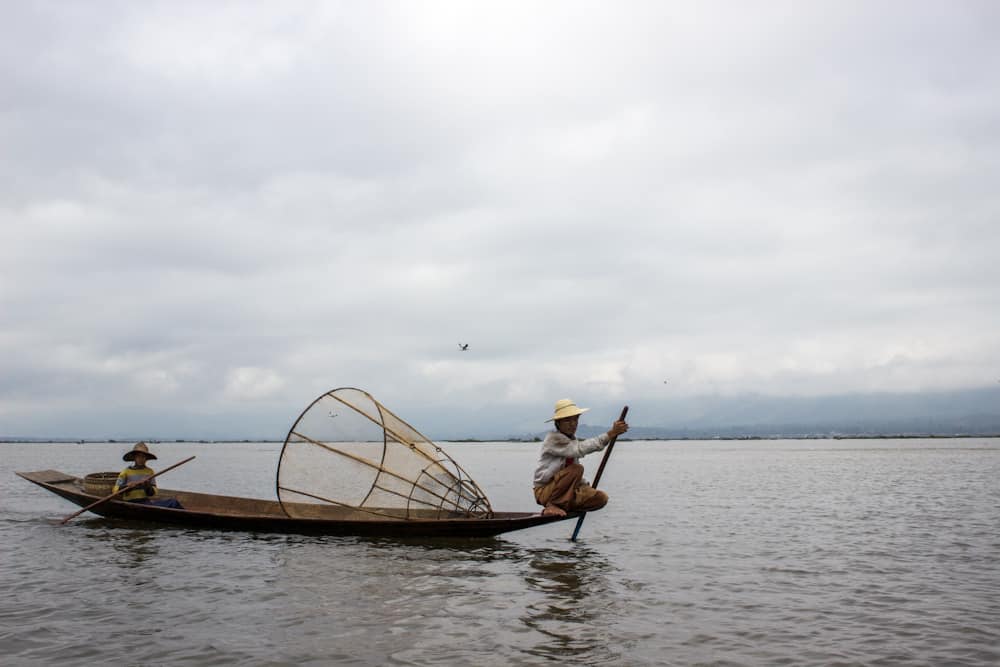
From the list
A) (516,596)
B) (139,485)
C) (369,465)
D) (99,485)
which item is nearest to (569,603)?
(516,596)

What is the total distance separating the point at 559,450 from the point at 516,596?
100 inches

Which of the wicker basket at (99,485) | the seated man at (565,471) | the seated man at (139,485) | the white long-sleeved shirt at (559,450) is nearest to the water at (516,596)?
the seated man at (139,485)

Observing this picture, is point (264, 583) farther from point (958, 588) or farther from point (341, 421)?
point (958, 588)

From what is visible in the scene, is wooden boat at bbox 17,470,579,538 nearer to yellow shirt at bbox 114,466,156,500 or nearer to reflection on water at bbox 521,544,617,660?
yellow shirt at bbox 114,466,156,500

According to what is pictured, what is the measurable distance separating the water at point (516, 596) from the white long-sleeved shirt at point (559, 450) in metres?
1.52

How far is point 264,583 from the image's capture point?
9.77 meters

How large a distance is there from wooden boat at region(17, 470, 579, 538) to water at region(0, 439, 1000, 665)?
0.27m

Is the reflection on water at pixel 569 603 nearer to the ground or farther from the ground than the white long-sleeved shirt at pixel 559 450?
nearer to the ground

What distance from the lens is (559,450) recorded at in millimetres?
10727

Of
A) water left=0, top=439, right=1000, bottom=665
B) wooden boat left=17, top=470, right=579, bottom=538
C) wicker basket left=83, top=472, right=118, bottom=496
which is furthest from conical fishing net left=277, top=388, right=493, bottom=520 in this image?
wicker basket left=83, top=472, right=118, bottom=496

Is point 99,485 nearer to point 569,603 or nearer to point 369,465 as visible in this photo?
point 369,465

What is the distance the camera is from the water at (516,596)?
678 cm

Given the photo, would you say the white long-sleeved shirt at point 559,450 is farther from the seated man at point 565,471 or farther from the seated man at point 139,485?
the seated man at point 139,485

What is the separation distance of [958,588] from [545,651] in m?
6.41
